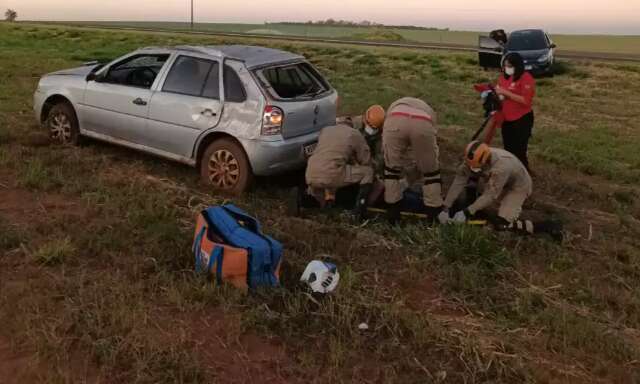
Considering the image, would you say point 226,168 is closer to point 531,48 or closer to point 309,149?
point 309,149

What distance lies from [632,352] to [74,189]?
5.03 metres

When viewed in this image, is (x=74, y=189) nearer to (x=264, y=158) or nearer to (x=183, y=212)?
(x=183, y=212)

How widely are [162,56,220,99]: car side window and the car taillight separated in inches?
25.1

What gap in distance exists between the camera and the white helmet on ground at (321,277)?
416 centimetres

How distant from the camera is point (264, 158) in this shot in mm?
6105

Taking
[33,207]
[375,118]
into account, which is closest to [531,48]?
[375,118]

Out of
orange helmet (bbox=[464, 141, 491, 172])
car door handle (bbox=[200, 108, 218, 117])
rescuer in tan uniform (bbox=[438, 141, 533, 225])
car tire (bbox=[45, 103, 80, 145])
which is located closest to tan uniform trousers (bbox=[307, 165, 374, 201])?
rescuer in tan uniform (bbox=[438, 141, 533, 225])

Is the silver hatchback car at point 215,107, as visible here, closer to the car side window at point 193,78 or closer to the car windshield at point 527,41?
the car side window at point 193,78

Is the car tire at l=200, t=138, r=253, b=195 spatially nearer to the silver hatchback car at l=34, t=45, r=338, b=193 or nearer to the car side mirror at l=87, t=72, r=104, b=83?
the silver hatchback car at l=34, t=45, r=338, b=193

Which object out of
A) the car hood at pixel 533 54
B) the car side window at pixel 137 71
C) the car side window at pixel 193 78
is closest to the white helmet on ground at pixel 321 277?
the car side window at pixel 193 78

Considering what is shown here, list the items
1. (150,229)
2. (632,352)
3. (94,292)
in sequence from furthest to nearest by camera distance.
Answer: (150,229) → (94,292) → (632,352)

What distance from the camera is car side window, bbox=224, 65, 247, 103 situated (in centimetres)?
616

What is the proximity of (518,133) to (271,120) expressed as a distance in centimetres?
327

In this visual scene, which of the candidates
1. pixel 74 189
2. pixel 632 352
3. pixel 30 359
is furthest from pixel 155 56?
pixel 632 352
